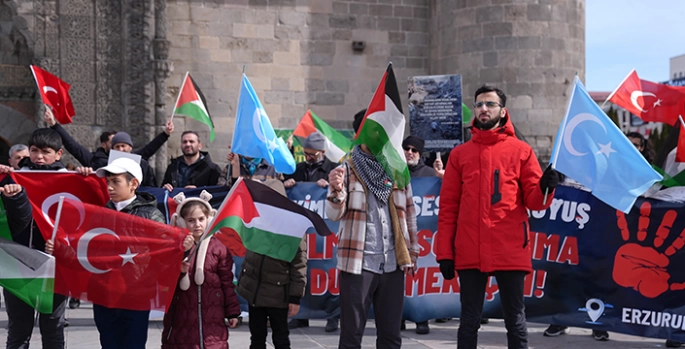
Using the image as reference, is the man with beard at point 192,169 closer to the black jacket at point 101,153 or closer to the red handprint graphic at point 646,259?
the black jacket at point 101,153

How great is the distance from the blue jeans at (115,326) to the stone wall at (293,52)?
32.8 ft

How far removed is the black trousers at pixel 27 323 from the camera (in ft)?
18.1

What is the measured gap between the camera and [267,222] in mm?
5520

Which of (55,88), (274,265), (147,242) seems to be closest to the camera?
(147,242)

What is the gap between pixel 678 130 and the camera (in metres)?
8.34

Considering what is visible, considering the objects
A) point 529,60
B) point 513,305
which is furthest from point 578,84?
point 529,60

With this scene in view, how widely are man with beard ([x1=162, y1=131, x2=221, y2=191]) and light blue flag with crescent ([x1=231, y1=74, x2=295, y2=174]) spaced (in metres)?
0.80

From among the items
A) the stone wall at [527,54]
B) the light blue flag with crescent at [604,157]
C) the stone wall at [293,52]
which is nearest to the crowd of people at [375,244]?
the light blue flag with crescent at [604,157]

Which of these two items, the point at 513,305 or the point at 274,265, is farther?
the point at 274,265

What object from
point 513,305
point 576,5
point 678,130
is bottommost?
point 513,305

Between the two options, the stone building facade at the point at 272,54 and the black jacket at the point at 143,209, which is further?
the stone building facade at the point at 272,54

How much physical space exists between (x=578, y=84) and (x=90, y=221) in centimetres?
339

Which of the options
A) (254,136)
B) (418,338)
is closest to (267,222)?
(254,136)

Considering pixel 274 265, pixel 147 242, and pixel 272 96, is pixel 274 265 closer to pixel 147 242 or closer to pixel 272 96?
pixel 147 242
